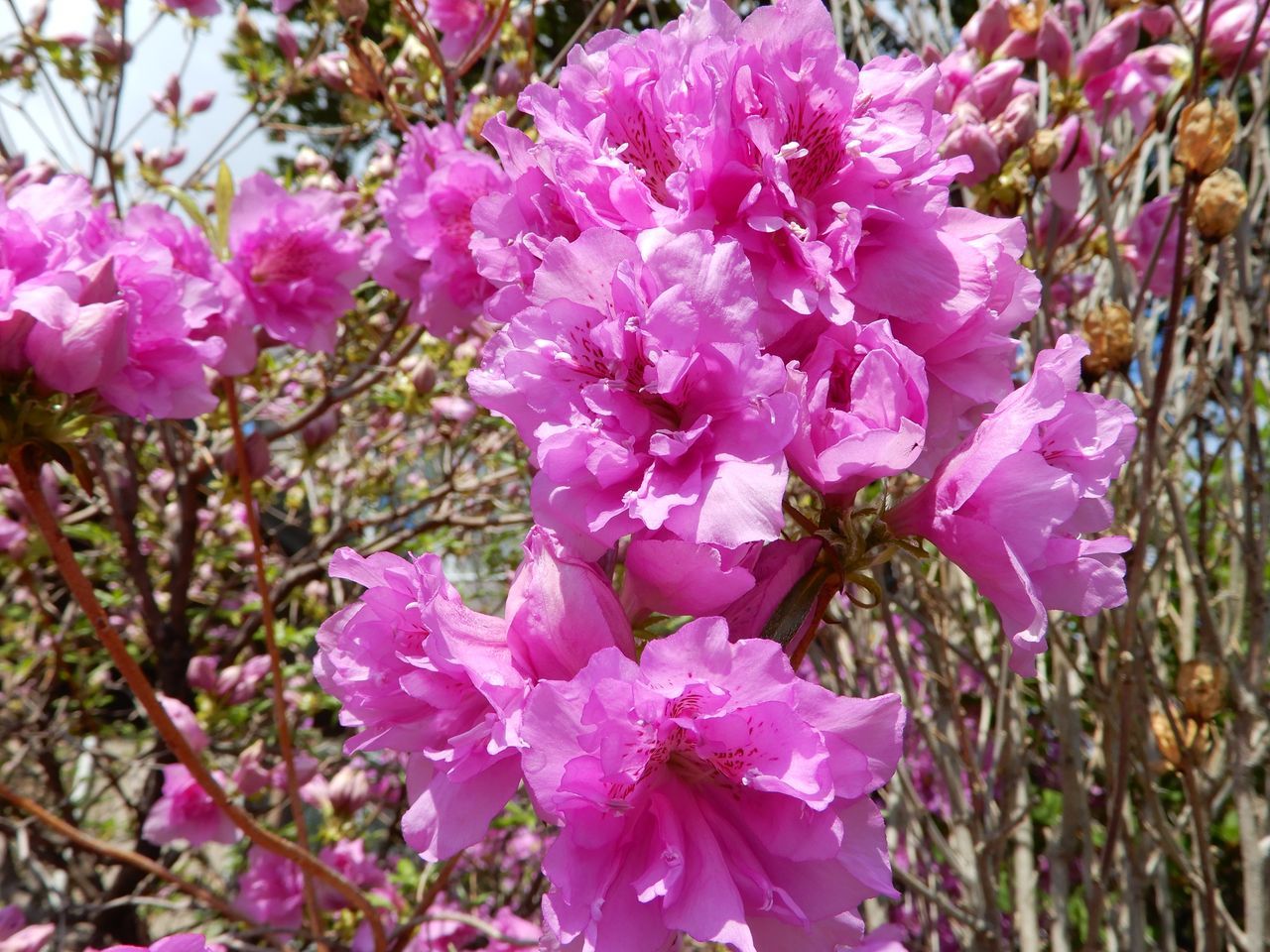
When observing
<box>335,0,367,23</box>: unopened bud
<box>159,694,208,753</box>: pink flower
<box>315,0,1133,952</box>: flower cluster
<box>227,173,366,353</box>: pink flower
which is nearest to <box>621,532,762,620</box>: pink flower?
<box>315,0,1133,952</box>: flower cluster

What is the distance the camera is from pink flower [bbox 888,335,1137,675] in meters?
0.57

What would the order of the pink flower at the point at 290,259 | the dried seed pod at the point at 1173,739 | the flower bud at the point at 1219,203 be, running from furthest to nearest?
the pink flower at the point at 290,259
the dried seed pod at the point at 1173,739
the flower bud at the point at 1219,203

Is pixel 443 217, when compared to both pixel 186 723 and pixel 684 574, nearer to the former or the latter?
pixel 684 574

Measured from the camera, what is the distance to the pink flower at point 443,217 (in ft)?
4.00

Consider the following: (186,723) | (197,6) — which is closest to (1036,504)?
(186,723)

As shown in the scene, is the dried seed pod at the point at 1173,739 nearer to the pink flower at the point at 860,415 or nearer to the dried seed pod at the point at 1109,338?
the dried seed pod at the point at 1109,338

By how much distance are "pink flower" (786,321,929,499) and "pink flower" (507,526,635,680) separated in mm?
159

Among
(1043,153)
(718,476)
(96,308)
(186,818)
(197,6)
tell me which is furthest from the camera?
(197,6)

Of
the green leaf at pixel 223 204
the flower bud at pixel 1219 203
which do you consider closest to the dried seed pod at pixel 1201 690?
the flower bud at pixel 1219 203

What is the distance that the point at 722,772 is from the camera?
0.56 metres

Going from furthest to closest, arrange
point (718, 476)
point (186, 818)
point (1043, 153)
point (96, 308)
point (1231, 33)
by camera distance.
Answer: point (186, 818) < point (1231, 33) < point (1043, 153) < point (96, 308) < point (718, 476)

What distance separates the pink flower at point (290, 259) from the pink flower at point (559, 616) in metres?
0.99

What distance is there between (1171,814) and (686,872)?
11.1 ft

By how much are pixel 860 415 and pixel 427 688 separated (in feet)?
1.08
